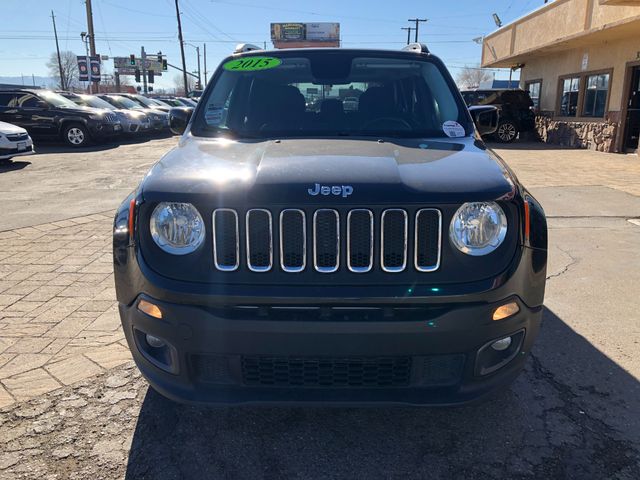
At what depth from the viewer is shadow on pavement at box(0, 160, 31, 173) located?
1189cm

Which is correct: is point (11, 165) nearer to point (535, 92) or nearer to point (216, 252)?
point (216, 252)

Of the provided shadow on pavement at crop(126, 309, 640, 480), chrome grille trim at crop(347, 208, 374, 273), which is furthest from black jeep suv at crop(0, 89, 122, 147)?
chrome grille trim at crop(347, 208, 374, 273)

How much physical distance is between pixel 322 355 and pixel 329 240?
17.9 inches

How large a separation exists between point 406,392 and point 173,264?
3.59ft

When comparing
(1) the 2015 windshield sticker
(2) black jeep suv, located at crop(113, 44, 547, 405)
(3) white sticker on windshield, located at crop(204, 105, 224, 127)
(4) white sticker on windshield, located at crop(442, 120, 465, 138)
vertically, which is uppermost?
(1) the 2015 windshield sticker

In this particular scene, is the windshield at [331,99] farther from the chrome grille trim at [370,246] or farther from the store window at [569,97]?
the store window at [569,97]

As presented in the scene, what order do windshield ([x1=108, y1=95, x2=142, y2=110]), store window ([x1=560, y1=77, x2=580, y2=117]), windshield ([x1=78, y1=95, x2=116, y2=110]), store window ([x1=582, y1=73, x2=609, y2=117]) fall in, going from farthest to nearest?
windshield ([x1=108, y1=95, x2=142, y2=110]) < store window ([x1=560, y1=77, x2=580, y2=117]) < windshield ([x1=78, y1=95, x2=116, y2=110]) < store window ([x1=582, y1=73, x2=609, y2=117])

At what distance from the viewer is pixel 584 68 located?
17922mm

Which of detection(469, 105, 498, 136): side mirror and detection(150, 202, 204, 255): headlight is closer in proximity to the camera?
detection(150, 202, 204, 255): headlight

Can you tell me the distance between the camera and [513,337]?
232 cm

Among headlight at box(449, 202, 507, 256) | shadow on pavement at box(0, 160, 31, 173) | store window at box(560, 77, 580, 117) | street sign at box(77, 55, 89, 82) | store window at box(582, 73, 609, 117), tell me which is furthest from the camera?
street sign at box(77, 55, 89, 82)

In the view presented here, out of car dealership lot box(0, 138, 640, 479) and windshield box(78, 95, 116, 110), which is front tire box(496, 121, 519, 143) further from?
car dealership lot box(0, 138, 640, 479)

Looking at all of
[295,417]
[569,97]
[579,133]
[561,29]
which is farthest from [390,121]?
[569,97]

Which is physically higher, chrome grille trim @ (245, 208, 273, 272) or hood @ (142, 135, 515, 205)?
hood @ (142, 135, 515, 205)
